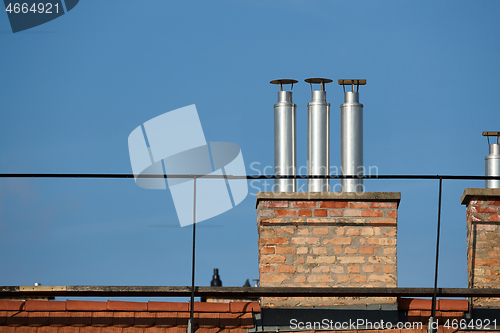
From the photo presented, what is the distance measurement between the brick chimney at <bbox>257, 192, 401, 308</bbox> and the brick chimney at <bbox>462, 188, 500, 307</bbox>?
2.49 ft

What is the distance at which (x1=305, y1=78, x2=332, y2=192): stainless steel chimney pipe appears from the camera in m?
7.42

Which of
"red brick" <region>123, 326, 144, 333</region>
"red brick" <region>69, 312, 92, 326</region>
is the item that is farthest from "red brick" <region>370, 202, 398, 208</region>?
"red brick" <region>69, 312, 92, 326</region>

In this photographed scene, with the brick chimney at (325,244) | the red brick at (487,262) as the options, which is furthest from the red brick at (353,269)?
the red brick at (487,262)

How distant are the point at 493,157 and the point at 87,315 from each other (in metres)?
4.83

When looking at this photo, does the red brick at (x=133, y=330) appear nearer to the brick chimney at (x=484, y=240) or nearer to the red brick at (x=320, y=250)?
the red brick at (x=320, y=250)

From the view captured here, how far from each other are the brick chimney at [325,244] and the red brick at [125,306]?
1004 mm

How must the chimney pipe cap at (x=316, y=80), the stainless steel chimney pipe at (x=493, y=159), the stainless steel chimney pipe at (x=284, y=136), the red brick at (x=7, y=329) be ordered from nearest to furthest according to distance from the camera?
the red brick at (x=7, y=329)
the stainless steel chimney pipe at (x=284, y=136)
the chimney pipe cap at (x=316, y=80)
the stainless steel chimney pipe at (x=493, y=159)

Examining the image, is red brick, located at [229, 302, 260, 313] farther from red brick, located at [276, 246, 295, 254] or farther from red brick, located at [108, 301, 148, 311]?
red brick, located at [108, 301, 148, 311]

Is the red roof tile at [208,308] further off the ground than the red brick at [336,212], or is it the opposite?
the red brick at [336,212]

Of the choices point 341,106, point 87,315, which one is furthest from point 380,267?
point 87,315

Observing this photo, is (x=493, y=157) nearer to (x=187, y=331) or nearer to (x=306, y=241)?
(x=306, y=241)

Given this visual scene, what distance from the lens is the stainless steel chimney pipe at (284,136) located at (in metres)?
7.38

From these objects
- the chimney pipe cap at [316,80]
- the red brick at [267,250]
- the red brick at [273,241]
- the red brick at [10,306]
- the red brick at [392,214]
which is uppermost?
the chimney pipe cap at [316,80]

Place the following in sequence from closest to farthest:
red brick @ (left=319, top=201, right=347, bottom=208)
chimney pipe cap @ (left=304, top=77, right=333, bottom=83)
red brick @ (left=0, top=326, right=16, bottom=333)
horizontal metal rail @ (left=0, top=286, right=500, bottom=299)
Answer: horizontal metal rail @ (left=0, top=286, right=500, bottom=299) → red brick @ (left=0, top=326, right=16, bottom=333) → red brick @ (left=319, top=201, right=347, bottom=208) → chimney pipe cap @ (left=304, top=77, right=333, bottom=83)
